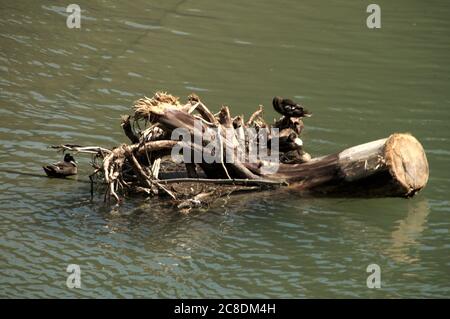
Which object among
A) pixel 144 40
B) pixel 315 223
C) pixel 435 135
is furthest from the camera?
pixel 144 40

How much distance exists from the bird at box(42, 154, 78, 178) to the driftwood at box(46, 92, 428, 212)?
378 mm

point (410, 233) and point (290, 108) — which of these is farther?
point (290, 108)

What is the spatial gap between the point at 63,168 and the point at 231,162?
2.23 m

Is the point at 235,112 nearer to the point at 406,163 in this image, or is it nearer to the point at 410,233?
the point at 406,163

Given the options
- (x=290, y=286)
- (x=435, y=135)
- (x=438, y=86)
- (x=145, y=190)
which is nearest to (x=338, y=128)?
(x=435, y=135)

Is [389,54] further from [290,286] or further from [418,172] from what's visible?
[290,286]

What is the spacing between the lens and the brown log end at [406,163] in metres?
10.1

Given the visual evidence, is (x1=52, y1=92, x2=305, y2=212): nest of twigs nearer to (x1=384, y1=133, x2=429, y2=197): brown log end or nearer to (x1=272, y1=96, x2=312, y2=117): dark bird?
(x1=272, y1=96, x2=312, y2=117): dark bird

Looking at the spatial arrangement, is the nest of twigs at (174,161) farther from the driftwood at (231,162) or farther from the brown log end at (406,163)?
the brown log end at (406,163)

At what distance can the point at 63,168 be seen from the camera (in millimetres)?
11359

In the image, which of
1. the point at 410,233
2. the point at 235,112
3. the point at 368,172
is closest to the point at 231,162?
the point at 368,172

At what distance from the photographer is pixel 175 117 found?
34.8 feet

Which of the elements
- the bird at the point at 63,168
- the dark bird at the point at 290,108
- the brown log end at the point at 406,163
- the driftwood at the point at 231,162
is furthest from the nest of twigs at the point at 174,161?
the brown log end at the point at 406,163

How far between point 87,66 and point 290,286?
7.59m
